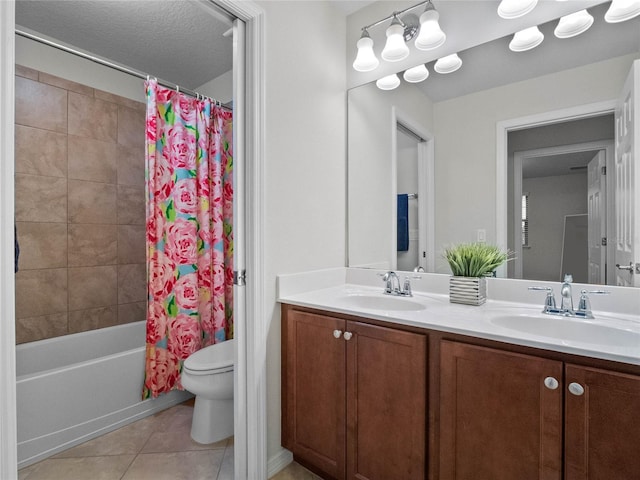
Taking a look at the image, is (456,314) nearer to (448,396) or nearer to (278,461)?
(448,396)

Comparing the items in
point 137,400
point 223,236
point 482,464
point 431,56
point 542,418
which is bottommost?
point 137,400

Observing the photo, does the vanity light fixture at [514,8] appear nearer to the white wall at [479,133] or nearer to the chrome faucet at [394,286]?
the white wall at [479,133]

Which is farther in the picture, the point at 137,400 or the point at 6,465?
the point at 137,400

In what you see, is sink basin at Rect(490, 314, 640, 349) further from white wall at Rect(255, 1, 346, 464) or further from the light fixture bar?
the light fixture bar

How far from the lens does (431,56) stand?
5.66 feet

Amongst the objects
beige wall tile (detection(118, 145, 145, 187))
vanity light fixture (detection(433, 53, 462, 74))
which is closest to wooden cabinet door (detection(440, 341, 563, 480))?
vanity light fixture (detection(433, 53, 462, 74))

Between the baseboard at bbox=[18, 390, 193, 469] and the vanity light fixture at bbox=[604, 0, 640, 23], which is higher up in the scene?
the vanity light fixture at bbox=[604, 0, 640, 23]

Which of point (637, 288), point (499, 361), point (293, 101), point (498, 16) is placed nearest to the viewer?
point (499, 361)

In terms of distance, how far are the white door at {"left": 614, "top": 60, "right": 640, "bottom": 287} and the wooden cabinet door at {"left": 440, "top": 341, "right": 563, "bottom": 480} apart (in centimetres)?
67

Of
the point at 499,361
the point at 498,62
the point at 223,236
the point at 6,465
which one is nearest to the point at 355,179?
the point at 498,62

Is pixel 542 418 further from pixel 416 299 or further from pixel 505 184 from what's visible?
pixel 505 184

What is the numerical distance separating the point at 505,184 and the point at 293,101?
1103 mm

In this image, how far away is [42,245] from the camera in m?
2.21

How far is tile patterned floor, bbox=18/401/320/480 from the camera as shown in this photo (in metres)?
1.58
